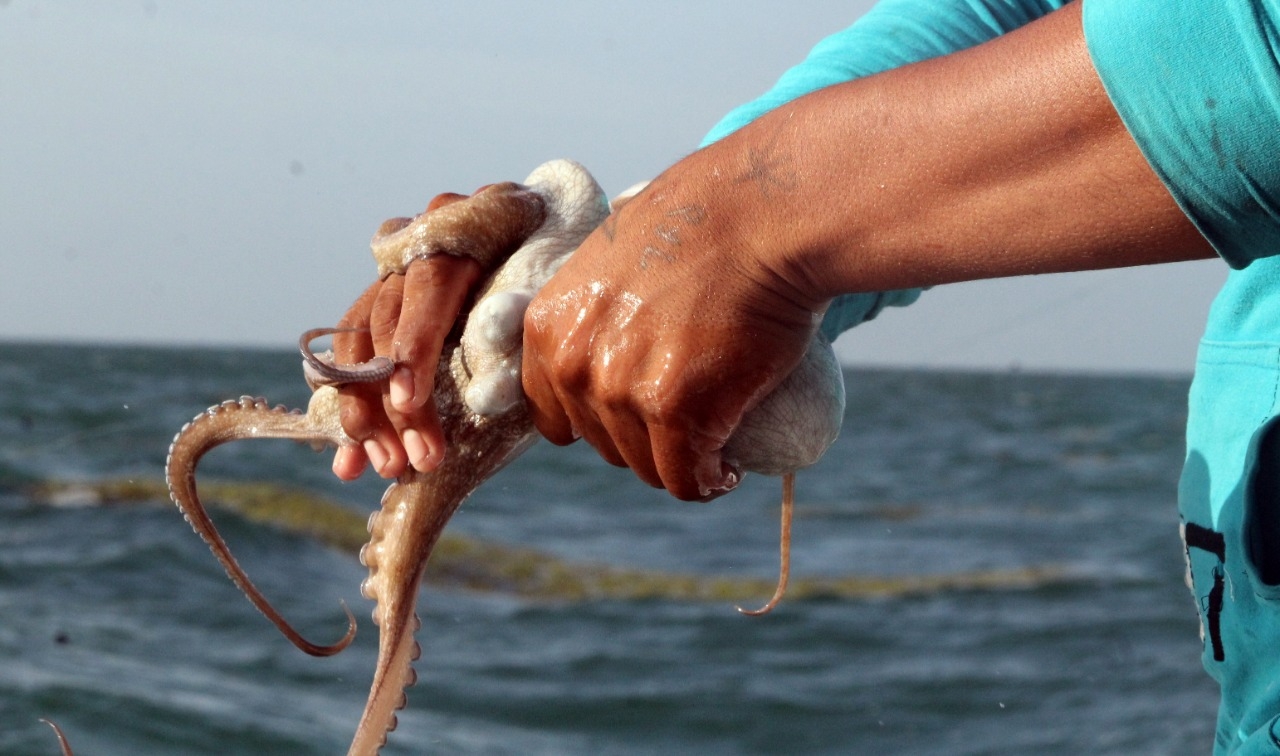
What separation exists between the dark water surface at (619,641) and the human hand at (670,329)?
536 centimetres

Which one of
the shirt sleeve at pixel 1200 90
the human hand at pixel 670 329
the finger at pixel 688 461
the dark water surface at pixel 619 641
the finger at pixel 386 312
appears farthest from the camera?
the dark water surface at pixel 619 641

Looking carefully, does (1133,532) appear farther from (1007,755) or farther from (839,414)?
(839,414)

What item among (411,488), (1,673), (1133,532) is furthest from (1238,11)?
(1133,532)

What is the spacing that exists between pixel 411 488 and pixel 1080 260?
4.14ft

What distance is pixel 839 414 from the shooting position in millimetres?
2201

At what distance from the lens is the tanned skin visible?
1.40 metres

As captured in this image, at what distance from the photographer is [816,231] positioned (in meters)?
1.64

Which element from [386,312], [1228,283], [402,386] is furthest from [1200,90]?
[386,312]

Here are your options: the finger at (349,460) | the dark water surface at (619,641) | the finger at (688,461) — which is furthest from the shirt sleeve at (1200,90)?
the dark water surface at (619,641)

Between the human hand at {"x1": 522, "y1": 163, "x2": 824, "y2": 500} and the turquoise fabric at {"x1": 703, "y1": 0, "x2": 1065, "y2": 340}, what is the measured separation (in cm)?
70

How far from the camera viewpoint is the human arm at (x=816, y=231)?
140cm

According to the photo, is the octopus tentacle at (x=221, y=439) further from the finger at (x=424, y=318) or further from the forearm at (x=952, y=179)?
the forearm at (x=952, y=179)

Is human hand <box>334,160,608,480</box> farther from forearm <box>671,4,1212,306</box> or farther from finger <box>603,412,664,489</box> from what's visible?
forearm <box>671,4,1212,306</box>

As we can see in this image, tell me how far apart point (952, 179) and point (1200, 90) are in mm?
297
